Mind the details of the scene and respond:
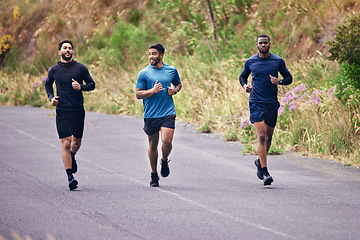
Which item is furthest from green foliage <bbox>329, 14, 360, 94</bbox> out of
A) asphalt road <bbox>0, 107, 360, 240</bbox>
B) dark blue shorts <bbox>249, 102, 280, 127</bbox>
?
dark blue shorts <bbox>249, 102, 280, 127</bbox>

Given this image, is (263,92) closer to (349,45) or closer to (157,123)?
(157,123)

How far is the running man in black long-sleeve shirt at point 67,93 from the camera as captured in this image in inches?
361

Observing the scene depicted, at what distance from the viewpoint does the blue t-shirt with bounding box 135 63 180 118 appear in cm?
909

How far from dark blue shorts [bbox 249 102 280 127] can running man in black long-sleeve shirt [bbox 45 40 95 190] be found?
2.28m

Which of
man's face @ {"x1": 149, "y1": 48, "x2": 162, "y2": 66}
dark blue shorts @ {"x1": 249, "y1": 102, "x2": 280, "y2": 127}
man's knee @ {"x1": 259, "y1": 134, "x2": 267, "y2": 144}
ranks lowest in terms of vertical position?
man's knee @ {"x1": 259, "y1": 134, "x2": 267, "y2": 144}

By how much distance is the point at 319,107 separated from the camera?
13.6 metres

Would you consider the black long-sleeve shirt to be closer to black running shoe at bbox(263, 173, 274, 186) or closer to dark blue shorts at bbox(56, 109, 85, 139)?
dark blue shorts at bbox(56, 109, 85, 139)

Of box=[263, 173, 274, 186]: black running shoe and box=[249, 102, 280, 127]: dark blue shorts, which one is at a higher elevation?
box=[249, 102, 280, 127]: dark blue shorts

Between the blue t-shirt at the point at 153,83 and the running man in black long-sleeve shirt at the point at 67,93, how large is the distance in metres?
0.75

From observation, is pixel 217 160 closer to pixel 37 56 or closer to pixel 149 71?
pixel 149 71

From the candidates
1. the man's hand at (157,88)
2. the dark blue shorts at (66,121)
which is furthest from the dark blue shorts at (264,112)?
the dark blue shorts at (66,121)

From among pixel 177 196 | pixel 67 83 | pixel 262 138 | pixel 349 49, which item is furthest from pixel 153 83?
pixel 349 49

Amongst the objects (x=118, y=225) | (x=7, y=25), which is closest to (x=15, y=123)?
(x=118, y=225)

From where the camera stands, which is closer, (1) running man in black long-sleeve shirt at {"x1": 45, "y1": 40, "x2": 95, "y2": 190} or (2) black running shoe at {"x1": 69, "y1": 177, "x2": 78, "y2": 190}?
(2) black running shoe at {"x1": 69, "y1": 177, "x2": 78, "y2": 190}
